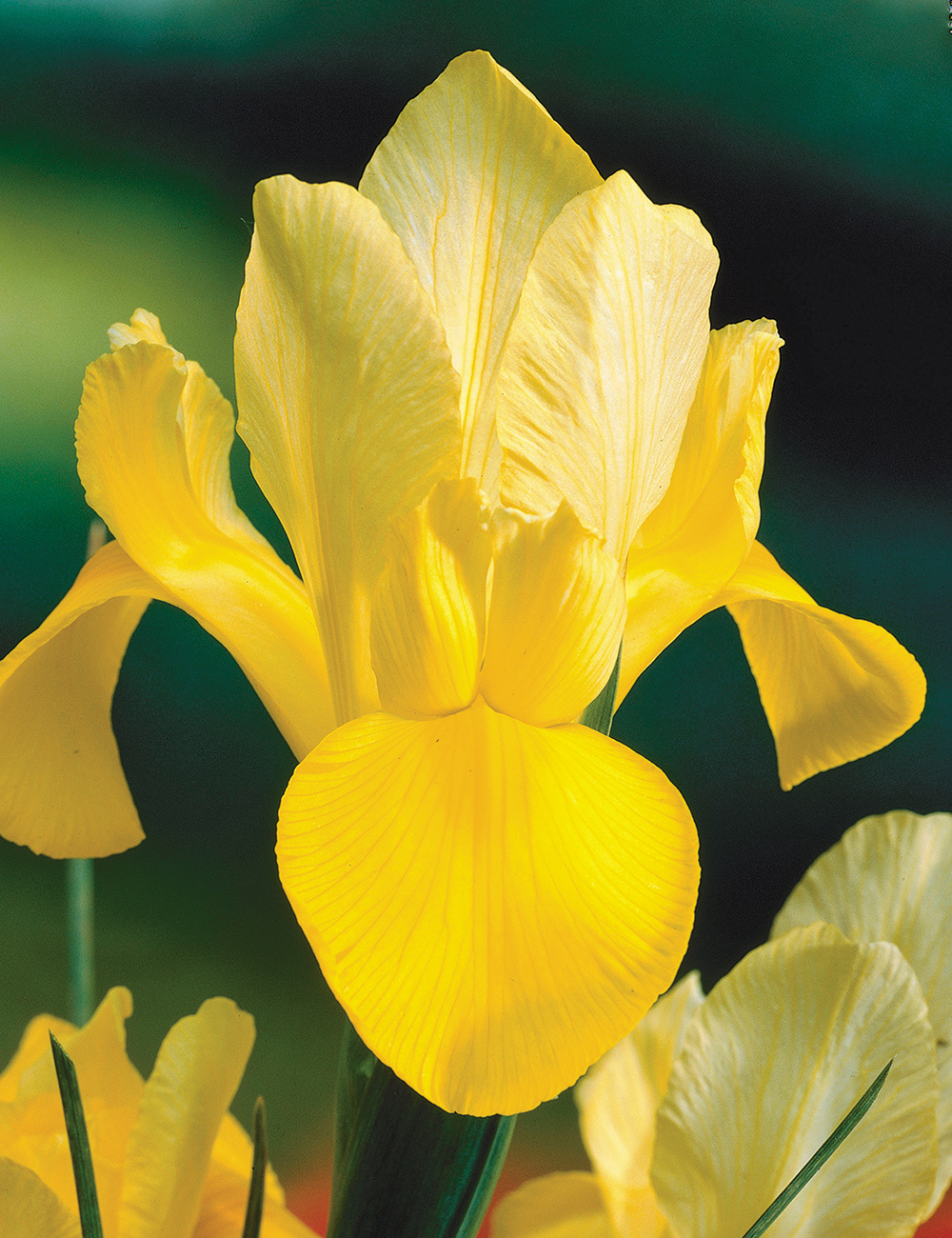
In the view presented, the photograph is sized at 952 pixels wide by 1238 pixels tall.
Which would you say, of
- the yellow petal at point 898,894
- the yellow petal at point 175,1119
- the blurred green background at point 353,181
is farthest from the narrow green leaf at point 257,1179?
the blurred green background at point 353,181

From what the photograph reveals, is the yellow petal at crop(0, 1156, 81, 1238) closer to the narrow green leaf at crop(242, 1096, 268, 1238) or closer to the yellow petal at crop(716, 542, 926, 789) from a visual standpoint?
the narrow green leaf at crop(242, 1096, 268, 1238)

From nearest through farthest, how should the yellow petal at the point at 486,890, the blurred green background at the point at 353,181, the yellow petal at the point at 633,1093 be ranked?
the yellow petal at the point at 486,890
the yellow petal at the point at 633,1093
the blurred green background at the point at 353,181

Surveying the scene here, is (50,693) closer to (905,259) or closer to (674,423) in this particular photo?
(674,423)

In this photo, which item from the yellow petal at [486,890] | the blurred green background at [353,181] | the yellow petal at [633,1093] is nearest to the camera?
the yellow petal at [486,890]

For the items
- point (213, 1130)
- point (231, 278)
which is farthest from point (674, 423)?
point (231, 278)

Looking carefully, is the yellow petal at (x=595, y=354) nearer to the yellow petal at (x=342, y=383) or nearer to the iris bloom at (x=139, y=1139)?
the yellow petal at (x=342, y=383)

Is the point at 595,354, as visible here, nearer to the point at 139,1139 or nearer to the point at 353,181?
the point at 139,1139
